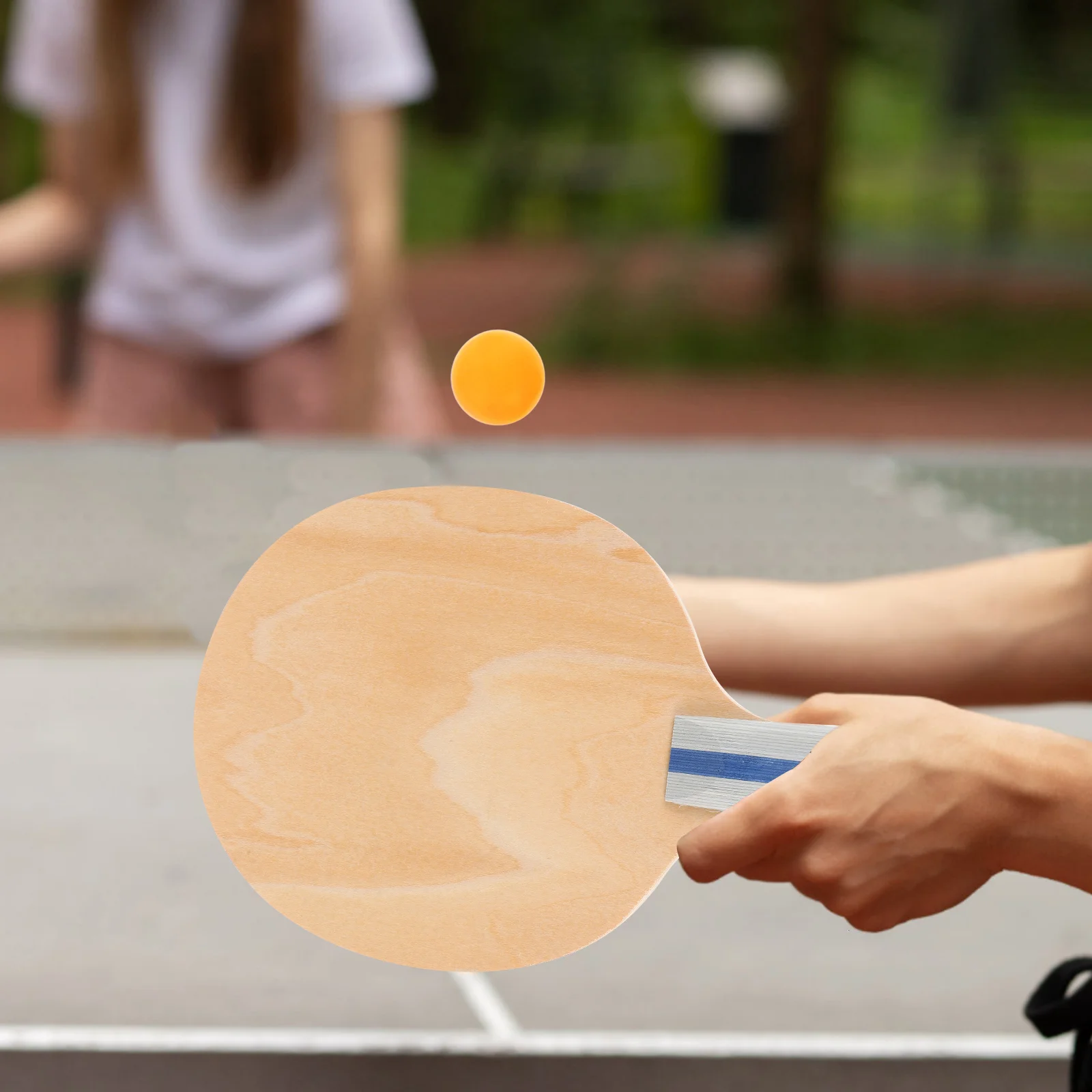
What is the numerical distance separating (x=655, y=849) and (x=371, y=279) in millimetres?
1669

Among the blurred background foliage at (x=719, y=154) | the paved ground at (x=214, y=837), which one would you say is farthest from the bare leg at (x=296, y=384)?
the blurred background foliage at (x=719, y=154)

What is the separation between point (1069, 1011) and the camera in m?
1.44

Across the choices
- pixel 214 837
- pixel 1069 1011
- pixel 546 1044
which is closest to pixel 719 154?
pixel 214 837

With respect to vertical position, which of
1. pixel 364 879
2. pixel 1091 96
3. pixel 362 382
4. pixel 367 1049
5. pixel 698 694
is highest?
pixel 698 694

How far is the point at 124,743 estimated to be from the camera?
11.5 feet

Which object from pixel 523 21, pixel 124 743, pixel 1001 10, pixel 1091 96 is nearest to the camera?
pixel 124 743

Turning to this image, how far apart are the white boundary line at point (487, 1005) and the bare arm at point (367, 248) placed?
816mm

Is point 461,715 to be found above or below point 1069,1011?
above

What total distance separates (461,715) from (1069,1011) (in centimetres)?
70

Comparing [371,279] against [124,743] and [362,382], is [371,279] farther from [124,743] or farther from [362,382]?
[124,743]

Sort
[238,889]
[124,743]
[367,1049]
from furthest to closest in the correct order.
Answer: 1. [124,743]
2. [238,889]
3. [367,1049]

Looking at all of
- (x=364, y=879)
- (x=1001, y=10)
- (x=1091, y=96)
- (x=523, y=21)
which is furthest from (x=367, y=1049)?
(x=1091, y=96)

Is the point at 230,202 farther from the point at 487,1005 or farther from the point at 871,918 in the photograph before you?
the point at 871,918

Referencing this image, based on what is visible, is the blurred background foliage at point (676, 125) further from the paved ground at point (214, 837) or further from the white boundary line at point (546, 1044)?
the white boundary line at point (546, 1044)
